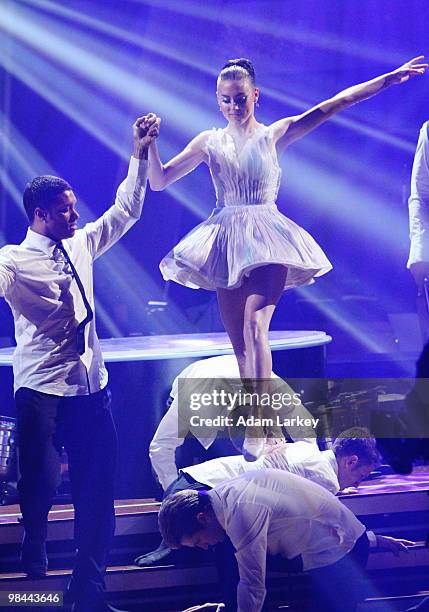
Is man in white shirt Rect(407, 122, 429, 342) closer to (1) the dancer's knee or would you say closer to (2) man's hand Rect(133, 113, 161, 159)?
(1) the dancer's knee

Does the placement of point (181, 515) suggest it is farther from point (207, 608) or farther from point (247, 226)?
point (247, 226)

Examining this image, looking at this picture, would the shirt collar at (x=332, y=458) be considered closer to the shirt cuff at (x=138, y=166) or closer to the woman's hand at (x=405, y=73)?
the shirt cuff at (x=138, y=166)

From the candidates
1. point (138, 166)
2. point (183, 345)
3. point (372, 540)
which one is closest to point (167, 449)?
point (183, 345)

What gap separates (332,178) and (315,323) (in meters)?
0.57

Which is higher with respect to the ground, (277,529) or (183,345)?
(183,345)

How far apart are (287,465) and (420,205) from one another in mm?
1120

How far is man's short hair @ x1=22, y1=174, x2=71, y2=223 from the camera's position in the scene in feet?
10.3

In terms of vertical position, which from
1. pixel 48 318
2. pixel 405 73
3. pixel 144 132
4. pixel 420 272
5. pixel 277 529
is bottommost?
pixel 277 529

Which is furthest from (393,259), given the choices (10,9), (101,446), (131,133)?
(10,9)

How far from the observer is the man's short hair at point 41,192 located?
3.15 meters

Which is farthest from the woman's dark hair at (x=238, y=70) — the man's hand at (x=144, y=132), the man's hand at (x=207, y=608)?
the man's hand at (x=207, y=608)

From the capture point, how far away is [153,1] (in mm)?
3314

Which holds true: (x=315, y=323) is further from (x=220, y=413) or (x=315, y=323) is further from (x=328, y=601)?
(x=328, y=601)

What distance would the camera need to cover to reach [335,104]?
10.5 feet
